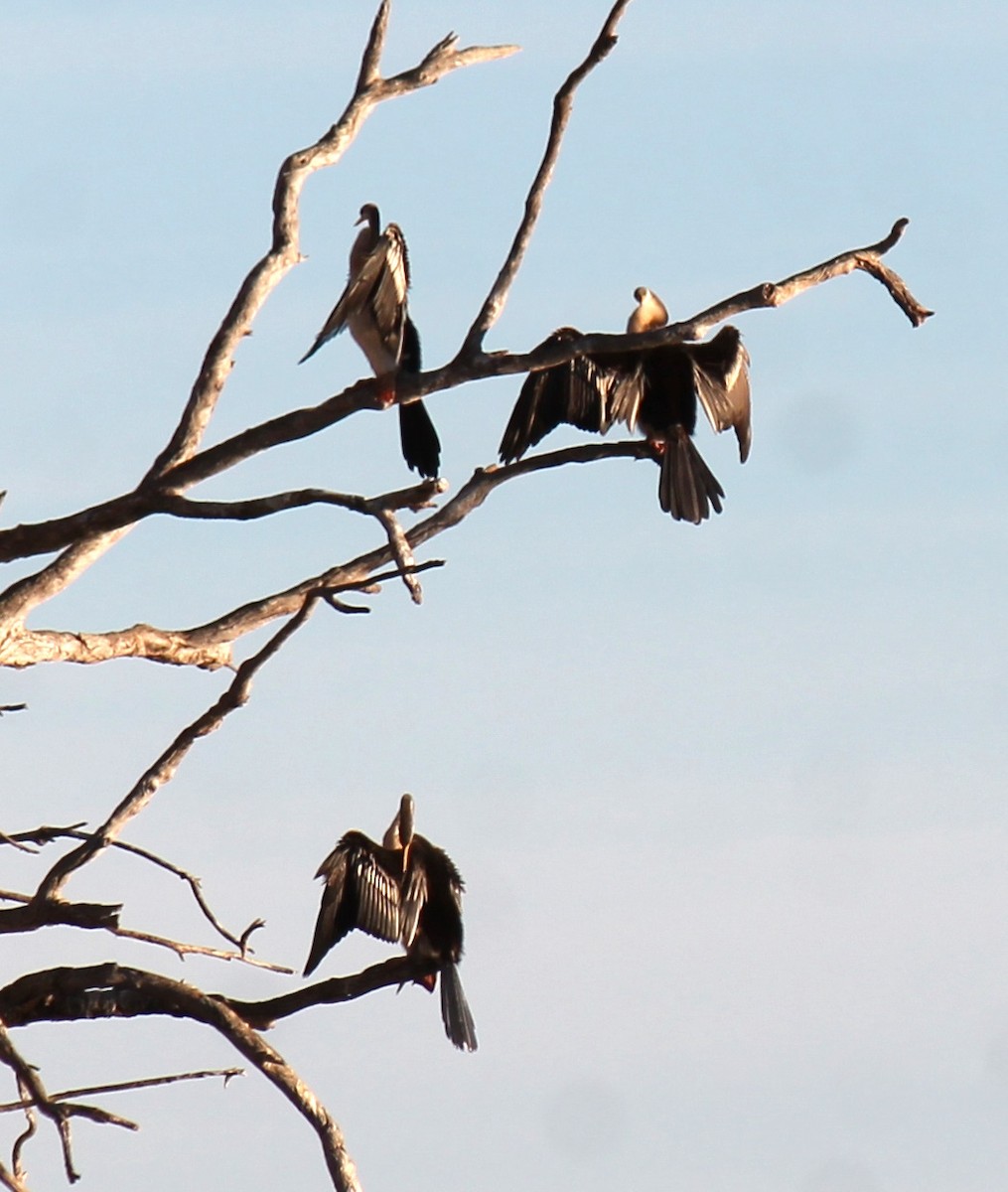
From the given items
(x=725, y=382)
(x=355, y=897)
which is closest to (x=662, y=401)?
(x=725, y=382)

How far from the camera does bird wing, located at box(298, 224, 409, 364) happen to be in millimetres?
6953

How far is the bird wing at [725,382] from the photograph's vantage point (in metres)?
7.64

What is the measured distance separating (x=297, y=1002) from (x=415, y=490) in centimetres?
141

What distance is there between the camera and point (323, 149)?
20.6 feet

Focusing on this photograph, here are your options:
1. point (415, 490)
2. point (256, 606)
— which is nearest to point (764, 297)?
point (415, 490)

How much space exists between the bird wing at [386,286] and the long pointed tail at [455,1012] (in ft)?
6.77

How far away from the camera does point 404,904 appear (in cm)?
687

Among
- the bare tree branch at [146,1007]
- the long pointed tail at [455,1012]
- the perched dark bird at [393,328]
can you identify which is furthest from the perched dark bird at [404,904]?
the perched dark bird at [393,328]

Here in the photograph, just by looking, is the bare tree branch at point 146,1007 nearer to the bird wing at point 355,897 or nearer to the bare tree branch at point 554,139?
the bird wing at point 355,897

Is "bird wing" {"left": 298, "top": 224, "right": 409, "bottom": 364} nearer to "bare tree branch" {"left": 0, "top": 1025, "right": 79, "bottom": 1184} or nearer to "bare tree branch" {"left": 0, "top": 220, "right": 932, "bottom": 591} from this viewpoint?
"bare tree branch" {"left": 0, "top": 220, "right": 932, "bottom": 591}

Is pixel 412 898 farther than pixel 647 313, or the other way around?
pixel 647 313

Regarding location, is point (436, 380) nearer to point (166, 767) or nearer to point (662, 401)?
point (166, 767)

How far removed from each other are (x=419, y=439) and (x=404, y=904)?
1.52 meters

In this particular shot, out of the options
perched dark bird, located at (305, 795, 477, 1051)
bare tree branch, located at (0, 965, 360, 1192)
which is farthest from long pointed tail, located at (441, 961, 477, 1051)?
bare tree branch, located at (0, 965, 360, 1192)
